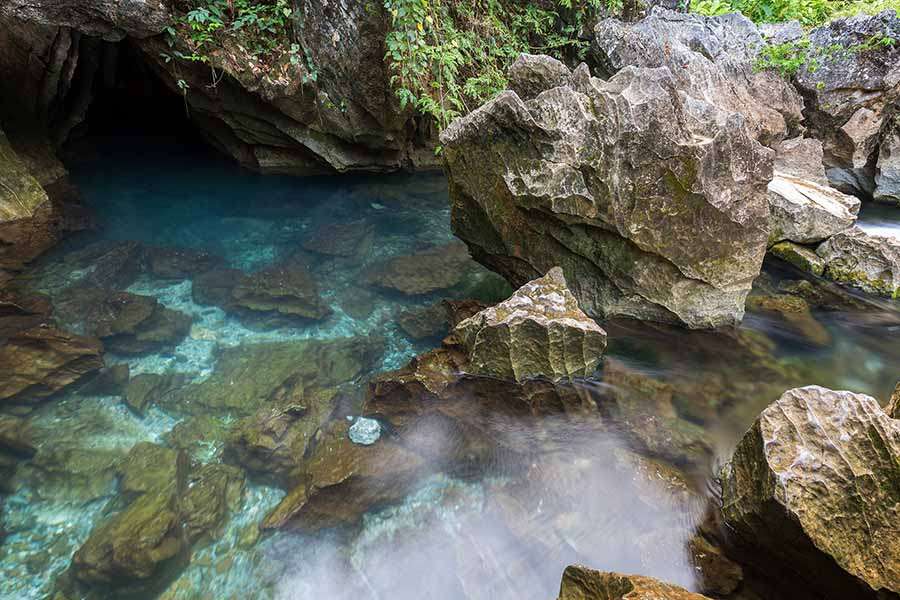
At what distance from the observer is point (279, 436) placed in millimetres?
4281

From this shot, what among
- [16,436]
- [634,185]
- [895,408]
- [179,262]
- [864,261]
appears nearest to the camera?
[895,408]

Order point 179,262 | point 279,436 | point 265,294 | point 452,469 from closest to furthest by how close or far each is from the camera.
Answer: point 452,469
point 279,436
point 265,294
point 179,262

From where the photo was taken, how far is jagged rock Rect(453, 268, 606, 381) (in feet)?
13.9

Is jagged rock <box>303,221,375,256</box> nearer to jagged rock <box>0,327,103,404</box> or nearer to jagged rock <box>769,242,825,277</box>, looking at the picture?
jagged rock <box>0,327,103,404</box>

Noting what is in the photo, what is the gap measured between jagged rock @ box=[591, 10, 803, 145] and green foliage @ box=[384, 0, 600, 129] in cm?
95

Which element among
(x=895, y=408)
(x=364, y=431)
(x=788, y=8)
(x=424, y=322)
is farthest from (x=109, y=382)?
(x=788, y=8)

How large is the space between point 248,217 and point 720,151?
7789 millimetres

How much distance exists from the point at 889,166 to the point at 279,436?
11885 mm

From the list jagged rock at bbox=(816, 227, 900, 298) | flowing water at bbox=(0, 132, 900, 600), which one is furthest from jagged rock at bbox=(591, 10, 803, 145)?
flowing water at bbox=(0, 132, 900, 600)

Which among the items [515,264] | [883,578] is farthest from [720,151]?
[883,578]

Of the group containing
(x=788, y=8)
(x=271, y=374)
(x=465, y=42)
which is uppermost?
(x=788, y=8)

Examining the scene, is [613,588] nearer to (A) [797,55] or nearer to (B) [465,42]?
(B) [465,42]

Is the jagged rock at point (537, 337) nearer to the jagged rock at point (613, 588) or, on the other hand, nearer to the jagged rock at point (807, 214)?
the jagged rock at point (613, 588)

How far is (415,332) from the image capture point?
569 cm
